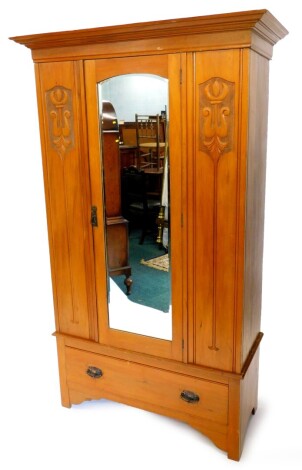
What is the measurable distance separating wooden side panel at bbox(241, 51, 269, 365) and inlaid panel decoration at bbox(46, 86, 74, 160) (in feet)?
2.73

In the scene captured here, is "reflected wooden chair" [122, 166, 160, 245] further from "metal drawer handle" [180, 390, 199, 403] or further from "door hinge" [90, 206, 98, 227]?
"metal drawer handle" [180, 390, 199, 403]

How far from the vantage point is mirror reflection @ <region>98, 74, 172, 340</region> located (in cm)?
206

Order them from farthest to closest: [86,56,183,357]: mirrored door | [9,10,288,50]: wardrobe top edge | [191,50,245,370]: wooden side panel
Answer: [86,56,183,357]: mirrored door, [191,50,245,370]: wooden side panel, [9,10,288,50]: wardrobe top edge

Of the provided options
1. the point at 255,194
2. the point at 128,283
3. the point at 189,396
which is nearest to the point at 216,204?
the point at 255,194

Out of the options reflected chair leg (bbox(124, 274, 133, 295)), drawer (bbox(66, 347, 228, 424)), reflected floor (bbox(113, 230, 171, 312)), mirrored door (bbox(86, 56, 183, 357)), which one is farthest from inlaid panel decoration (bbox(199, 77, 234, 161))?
drawer (bbox(66, 347, 228, 424))

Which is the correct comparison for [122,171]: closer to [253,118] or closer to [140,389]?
[253,118]

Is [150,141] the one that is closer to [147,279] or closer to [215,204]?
[215,204]

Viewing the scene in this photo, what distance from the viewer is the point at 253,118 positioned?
6.34 ft

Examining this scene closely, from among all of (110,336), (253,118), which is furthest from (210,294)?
(253,118)

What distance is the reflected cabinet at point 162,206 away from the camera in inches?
74.8

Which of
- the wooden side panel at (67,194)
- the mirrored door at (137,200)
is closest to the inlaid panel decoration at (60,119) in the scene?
the wooden side panel at (67,194)

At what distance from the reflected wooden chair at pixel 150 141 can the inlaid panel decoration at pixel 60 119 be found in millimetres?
333

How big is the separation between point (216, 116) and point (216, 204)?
355mm

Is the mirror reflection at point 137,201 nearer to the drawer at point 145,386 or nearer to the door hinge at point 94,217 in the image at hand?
the door hinge at point 94,217
